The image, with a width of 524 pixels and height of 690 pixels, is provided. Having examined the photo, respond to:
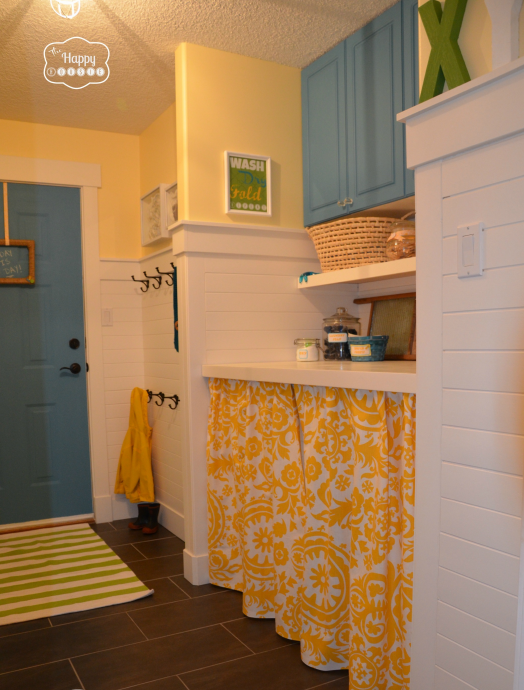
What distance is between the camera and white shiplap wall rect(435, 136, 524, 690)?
1224 mm

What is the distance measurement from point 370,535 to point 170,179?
7.48 feet

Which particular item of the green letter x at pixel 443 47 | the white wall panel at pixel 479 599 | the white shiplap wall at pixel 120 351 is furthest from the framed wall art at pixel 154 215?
the white wall panel at pixel 479 599

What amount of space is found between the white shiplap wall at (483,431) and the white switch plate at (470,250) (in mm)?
15

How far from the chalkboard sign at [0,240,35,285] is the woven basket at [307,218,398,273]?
69.3 inches

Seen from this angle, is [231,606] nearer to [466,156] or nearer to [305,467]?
[305,467]

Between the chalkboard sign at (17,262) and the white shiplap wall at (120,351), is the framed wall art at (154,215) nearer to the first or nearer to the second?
the white shiplap wall at (120,351)

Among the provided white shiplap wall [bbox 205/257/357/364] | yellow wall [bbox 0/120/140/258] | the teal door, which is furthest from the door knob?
white shiplap wall [bbox 205/257/357/364]

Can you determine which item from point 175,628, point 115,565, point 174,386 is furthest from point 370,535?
point 174,386

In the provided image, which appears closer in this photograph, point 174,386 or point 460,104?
point 460,104

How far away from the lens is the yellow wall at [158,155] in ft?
10.5

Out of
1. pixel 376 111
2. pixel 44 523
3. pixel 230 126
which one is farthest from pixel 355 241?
pixel 44 523

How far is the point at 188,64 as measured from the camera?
2.53 meters

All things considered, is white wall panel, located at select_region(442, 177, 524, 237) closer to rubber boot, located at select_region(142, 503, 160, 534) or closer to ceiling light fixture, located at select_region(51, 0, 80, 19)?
ceiling light fixture, located at select_region(51, 0, 80, 19)

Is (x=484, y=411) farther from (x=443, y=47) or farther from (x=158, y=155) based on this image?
(x=158, y=155)
